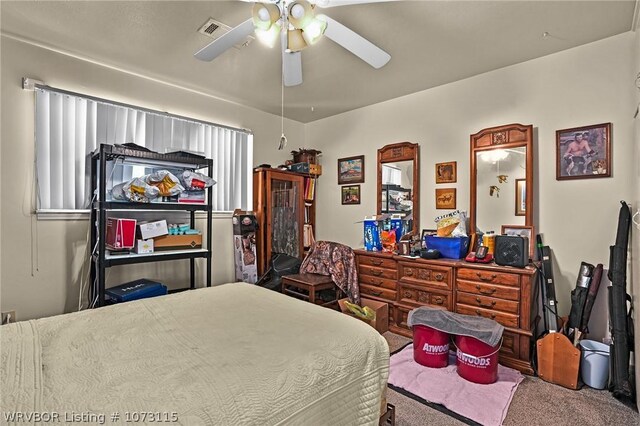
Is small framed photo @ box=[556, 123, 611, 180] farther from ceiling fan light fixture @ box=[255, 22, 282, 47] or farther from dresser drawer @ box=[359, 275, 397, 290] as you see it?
ceiling fan light fixture @ box=[255, 22, 282, 47]

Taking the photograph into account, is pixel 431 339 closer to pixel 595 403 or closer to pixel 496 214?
pixel 595 403

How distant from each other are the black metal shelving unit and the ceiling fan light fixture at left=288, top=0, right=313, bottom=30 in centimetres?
180

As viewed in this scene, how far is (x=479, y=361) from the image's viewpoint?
223 centimetres

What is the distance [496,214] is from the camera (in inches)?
116

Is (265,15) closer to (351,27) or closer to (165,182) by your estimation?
(351,27)

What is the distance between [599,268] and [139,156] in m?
3.68

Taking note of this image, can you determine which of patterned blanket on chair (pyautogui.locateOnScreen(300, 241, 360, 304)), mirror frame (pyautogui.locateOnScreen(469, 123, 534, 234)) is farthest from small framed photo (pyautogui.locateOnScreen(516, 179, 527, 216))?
patterned blanket on chair (pyautogui.locateOnScreen(300, 241, 360, 304))

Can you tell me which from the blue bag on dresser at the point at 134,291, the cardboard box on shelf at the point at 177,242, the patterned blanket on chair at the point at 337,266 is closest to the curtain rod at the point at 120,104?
the cardboard box on shelf at the point at 177,242

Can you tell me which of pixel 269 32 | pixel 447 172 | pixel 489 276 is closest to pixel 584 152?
pixel 447 172

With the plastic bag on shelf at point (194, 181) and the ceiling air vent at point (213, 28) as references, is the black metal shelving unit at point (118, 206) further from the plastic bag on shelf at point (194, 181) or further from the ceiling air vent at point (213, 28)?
the ceiling air vent at point (213, 28)

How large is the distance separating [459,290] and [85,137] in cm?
350

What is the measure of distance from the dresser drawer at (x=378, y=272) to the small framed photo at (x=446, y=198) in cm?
84

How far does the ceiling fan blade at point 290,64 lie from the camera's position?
1.95m

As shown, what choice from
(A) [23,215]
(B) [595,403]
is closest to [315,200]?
(A) [23,215]
